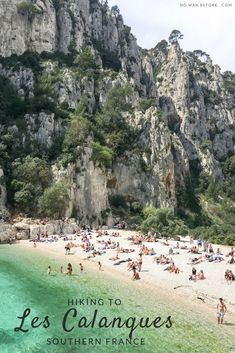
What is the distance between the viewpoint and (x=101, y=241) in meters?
49.8

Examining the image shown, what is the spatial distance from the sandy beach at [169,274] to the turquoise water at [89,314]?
1604 millimetres

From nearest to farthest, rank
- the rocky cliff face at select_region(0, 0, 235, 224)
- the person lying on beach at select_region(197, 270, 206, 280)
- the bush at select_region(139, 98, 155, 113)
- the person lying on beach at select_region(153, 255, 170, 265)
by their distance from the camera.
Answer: the person lying on beach at select_region(197, 270, 206, 280) < the person lying on beach at select_region(153, 255, 170, 265) < the rocky cliff face at select_region(0, 0, 235, 224) < the bush at select_region(139, 98, 155, 113)

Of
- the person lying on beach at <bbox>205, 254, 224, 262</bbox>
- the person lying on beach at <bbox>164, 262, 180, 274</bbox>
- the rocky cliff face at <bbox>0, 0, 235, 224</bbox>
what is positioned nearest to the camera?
the person lying on beach at <bbox>164, 262, 180, 274</bbox>

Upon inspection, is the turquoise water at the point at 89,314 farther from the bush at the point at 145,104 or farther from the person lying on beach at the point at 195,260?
the bush at the point at 145,104

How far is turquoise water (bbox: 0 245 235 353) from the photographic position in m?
18.2

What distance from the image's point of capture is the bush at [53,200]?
59094 millimetres

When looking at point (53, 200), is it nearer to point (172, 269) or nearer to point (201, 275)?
point (172, 269)

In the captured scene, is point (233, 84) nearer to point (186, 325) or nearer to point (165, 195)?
point (165, 195)

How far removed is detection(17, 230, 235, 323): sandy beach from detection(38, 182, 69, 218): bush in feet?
31.3

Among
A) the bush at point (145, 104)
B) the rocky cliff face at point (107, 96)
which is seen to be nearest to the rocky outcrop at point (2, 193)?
the rocky cliff face at point (107, 96)

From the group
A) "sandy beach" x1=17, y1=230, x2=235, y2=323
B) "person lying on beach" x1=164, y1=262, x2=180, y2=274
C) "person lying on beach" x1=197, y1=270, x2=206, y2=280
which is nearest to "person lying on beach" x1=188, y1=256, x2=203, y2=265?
"sandy beach" x1=17, y1=230, x2=235, y2=323

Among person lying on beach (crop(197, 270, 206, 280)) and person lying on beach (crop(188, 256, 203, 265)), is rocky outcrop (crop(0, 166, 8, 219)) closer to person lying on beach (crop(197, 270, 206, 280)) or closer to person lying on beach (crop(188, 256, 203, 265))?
person lying on beach (crop(188, 256, 203, 265))

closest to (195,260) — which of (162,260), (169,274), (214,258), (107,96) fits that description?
(214,258)

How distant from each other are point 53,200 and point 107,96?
35.3 meters
